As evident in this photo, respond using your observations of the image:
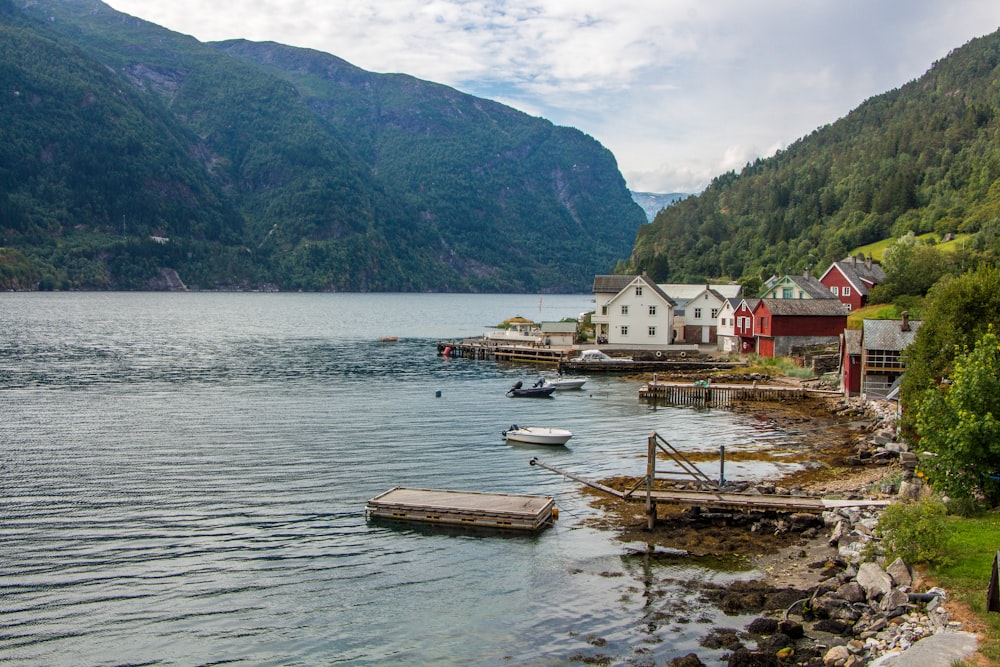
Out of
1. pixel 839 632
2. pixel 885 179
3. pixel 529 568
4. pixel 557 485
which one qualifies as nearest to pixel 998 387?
pixel 839 632

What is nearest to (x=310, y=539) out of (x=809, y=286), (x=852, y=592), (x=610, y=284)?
(x=852, y=592)

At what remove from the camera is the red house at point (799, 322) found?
87.1m

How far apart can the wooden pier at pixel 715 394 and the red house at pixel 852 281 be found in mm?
45637

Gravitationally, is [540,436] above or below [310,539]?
above

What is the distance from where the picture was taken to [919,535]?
24.0 meters

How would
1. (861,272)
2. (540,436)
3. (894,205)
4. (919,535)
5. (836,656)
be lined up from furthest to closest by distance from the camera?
(894,205)
(861,272)
(540,436)
(919,535)
(836,656)

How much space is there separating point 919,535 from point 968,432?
5199 mm

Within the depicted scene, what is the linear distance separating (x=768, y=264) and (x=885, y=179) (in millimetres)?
32613

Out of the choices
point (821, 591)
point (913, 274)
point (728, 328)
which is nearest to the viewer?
point (821, 591)

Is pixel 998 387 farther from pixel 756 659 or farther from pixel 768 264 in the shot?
pixel 768 264

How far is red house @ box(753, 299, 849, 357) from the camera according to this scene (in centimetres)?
8706

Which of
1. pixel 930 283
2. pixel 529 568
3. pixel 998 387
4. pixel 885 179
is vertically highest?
pixel 885 179

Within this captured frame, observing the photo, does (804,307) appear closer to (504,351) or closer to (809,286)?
(809,286)

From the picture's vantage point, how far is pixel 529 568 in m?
29.2
